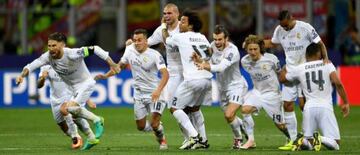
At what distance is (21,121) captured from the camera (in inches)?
1039

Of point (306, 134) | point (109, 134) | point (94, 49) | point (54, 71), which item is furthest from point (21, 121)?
point (306, 134)

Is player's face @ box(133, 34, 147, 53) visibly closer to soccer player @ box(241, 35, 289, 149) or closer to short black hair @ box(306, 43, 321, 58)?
soccer player @ box(241, 35, 289, 149)

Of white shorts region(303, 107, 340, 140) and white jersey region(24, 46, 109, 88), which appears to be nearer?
white shorts region(303, 107, 340, 140)

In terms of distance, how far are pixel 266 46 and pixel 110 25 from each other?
18148mm

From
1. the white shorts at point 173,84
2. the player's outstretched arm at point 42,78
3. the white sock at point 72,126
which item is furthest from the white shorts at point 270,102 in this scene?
the player's outstretched arm at point 42,78

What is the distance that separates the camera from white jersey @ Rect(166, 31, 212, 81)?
59.4 feet

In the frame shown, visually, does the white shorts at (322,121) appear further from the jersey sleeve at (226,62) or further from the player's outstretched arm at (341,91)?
the jersey sleeve at (226,62)

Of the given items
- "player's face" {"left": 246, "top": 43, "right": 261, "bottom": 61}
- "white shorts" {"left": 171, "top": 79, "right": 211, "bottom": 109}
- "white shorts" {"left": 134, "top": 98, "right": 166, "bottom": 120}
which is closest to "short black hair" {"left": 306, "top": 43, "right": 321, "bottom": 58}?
"player's face" {"left": 246, "top": 43, "right": 261, "bottom": 61}

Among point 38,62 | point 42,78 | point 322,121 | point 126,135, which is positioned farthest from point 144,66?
point 126,135

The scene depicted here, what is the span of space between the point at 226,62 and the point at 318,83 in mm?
1552

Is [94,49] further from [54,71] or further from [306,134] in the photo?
[306,134]

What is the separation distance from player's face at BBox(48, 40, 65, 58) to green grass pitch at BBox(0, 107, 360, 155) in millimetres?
1430

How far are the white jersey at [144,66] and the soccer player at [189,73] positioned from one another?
0.44 meters

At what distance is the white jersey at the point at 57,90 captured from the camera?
19.6 metres
